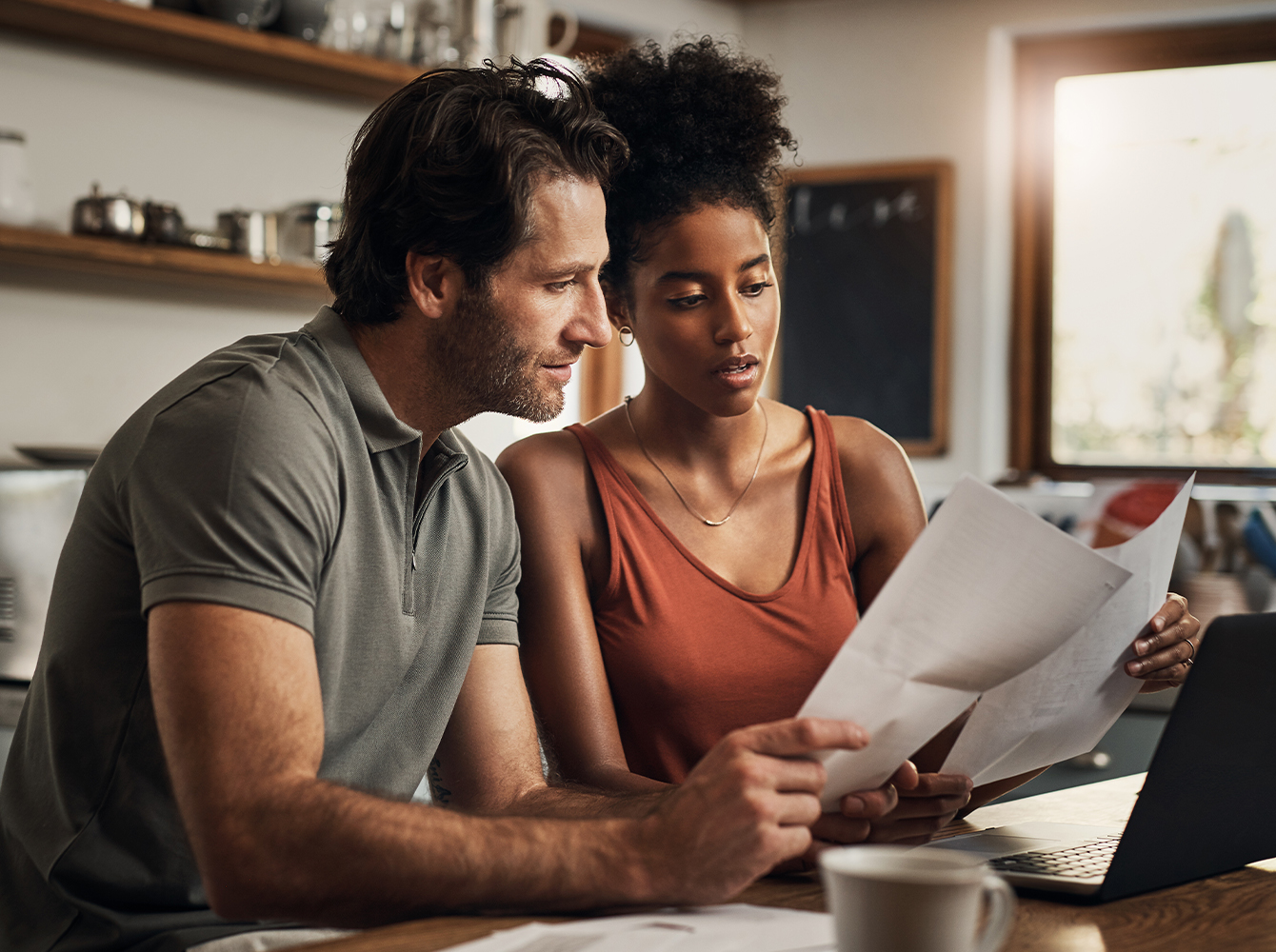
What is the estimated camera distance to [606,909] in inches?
31.5

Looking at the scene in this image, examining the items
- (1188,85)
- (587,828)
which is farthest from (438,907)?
(1188,85)

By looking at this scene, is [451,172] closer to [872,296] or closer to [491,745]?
[491,745]

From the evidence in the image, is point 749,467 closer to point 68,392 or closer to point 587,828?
point 587,828

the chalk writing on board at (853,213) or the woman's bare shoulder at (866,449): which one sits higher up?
the chalk writing on board at (853,213)

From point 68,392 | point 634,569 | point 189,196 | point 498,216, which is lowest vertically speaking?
point 634,569

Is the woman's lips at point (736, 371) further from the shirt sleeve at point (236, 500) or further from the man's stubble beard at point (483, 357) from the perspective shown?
the shirt sleeve at point (236, 500)

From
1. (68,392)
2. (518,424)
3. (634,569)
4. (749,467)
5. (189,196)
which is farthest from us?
(518,424)

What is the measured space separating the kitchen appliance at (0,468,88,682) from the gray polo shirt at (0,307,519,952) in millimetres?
1167

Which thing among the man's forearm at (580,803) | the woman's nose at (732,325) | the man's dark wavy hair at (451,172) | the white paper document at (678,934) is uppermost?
the man's dark wavy hair at (451,172)

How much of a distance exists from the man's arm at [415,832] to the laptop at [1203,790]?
0.20 m

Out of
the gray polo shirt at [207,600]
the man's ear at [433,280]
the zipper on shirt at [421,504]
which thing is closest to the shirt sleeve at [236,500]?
the gray polo shirt at [207,600]

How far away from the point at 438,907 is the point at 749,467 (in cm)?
78

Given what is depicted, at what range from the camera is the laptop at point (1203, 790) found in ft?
2.75

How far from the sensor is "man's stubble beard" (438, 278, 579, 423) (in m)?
1.16
